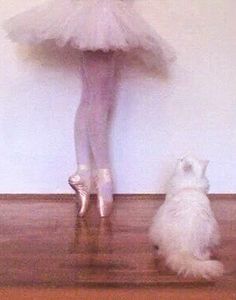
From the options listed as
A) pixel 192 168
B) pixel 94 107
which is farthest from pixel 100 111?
pixel 192 168

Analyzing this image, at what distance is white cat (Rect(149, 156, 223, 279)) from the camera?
1341 millimetres

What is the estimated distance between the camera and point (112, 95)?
2018mm

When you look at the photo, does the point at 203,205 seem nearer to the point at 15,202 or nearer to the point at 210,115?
the point at 210,115

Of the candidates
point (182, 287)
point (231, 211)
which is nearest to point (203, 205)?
point (182, 287)

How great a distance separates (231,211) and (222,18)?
2.48 ft

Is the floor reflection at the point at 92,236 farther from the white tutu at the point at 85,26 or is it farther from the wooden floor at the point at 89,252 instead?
the white tutu at the point at 85,26

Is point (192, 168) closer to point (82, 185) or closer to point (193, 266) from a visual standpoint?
point (193, 266)

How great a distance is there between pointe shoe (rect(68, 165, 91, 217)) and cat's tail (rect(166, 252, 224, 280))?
0.58m

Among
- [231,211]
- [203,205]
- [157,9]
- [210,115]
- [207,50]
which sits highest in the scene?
[157,9]

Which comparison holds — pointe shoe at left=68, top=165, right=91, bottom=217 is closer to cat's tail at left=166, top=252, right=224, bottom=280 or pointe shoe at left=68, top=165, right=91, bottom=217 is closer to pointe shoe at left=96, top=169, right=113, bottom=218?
pointe shoe at left=96, top=169, right=113, bottom=218

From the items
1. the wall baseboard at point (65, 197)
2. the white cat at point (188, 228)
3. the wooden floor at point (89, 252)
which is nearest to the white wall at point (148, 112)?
the wall baseboard at point (65, 197)

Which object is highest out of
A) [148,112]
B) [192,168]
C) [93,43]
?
[93,43]

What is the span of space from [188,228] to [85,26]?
30.2 inches

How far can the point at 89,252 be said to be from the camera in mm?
1492
